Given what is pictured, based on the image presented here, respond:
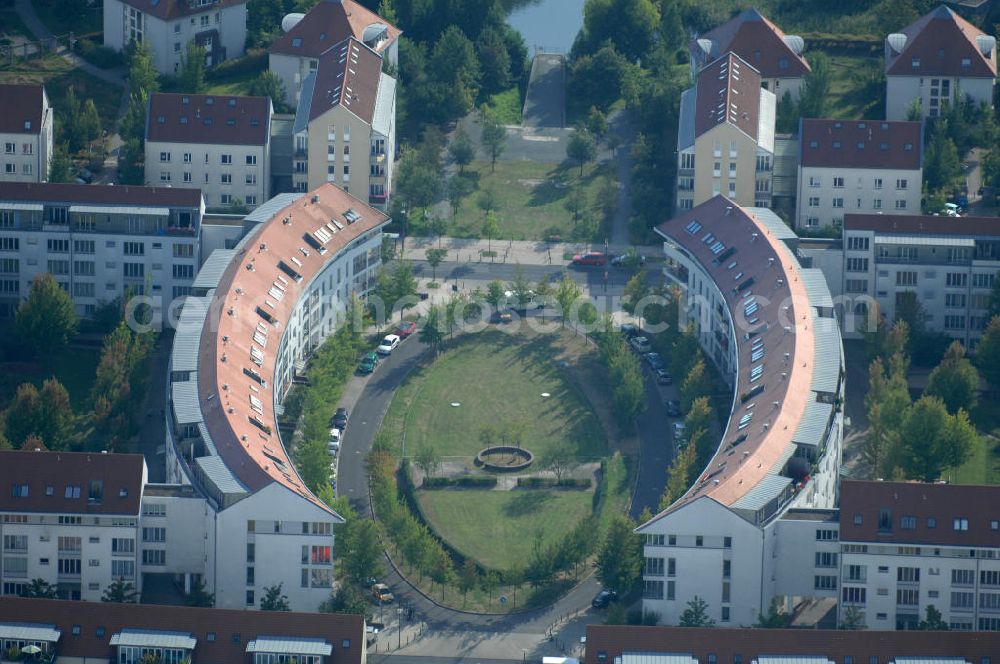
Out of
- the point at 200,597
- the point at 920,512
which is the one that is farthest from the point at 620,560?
the point at 200,597

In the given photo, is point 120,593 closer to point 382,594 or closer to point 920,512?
point 382,594

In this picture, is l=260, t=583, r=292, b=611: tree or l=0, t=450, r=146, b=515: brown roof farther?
l=0, t=450, r=146, b=515: brown roof

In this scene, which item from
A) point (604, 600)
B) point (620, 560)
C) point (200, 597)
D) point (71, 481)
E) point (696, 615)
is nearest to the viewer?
point (696, 615)

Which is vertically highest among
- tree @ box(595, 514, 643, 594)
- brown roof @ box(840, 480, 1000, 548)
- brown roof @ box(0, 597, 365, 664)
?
brown roof @ box(840, 480, 1000, 548)

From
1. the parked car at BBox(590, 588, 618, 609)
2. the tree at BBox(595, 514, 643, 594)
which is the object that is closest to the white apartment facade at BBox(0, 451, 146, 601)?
the parked car at BBox(590, 588, 618, 609)

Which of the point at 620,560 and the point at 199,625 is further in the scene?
the point at 620,560

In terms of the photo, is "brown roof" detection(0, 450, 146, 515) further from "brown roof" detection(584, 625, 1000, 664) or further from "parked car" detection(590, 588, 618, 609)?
"brown roof" detection(584, 625, 1000, 664)

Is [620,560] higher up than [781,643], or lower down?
higher up
